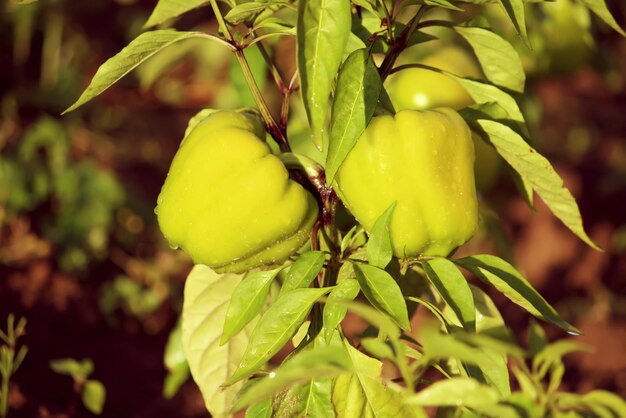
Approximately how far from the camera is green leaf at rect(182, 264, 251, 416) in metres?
1.26

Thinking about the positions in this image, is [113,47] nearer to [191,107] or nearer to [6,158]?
[191,107]

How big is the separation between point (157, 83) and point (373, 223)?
2892mm

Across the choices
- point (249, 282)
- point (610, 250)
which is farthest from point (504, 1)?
point (610, 250)

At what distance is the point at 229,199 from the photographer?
1019 mm

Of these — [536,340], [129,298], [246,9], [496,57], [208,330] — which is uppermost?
[246,9]

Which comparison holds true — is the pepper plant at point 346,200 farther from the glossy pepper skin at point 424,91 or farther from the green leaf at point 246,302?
the glossy pepper skin at point 424,91

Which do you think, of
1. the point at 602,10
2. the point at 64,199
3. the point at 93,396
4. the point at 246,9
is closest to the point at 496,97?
the point at 602,10

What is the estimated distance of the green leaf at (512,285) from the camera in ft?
3.20

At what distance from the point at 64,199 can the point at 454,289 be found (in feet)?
5.31

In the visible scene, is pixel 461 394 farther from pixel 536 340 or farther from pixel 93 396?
pixel 93 396

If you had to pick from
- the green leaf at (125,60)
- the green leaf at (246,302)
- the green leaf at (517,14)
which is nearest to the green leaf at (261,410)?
the green leaf at (246,302)

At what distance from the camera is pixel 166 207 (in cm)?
107

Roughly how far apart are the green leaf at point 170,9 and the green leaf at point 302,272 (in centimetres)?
40

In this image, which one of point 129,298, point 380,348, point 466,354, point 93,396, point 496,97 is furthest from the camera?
point 129,298
